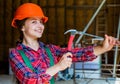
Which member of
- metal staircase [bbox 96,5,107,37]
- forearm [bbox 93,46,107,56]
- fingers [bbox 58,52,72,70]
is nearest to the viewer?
fingers [bbox 58,52,72,70]

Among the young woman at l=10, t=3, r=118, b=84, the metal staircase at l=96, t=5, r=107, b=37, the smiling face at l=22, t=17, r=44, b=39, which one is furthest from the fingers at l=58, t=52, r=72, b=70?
the metal staircase at l=96, t=5, r=107, b=37

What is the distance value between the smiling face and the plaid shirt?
8 cm

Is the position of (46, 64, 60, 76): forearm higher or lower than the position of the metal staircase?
higher

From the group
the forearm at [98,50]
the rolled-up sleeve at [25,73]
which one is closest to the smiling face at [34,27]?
the rolled-up sleeve at [25,73]

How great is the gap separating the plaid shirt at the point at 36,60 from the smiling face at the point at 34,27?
8cm

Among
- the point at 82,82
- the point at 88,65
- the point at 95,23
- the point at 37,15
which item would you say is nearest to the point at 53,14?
the point at 95,23

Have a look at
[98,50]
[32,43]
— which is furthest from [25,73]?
[98,50]

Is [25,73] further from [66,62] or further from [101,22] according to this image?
[101,22]

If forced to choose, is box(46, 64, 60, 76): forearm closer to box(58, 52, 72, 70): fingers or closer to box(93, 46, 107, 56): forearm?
box(58, 52, 72, 70): fingers

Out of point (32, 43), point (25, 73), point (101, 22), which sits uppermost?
point (32, 43)

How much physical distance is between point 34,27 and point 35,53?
142 mm

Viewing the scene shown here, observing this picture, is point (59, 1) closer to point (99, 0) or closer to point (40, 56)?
point (99, 0)

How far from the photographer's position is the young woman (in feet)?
5.27

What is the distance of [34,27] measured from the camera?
179 centimetres
